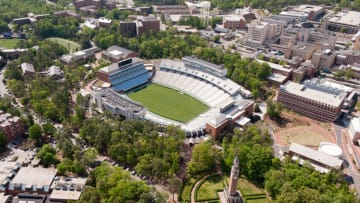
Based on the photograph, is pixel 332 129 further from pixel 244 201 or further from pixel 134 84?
pixel 134 84

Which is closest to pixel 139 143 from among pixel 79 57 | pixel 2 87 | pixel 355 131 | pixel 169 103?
pixel 169 103

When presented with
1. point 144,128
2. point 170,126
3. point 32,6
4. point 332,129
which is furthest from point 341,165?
point 32,6

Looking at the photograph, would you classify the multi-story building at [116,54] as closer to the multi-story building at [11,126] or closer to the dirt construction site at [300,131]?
the multi-story building at [11,126]

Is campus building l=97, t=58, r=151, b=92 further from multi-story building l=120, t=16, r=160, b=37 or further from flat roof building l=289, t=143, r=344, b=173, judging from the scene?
flat roof building l=289, t=143, r=344, b=173

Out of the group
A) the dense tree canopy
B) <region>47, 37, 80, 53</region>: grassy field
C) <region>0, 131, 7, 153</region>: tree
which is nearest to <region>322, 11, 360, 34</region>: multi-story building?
the dense tree canopy

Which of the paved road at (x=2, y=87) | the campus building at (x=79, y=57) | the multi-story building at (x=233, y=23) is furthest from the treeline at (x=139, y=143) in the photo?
the multi-story building at (x=233, y=23)
